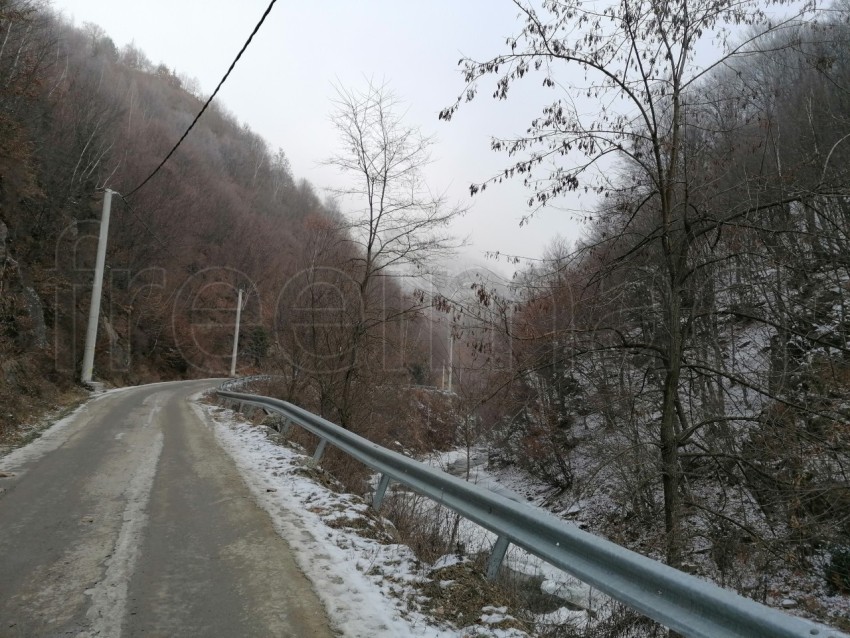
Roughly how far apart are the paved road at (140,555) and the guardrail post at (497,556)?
117 centimetres

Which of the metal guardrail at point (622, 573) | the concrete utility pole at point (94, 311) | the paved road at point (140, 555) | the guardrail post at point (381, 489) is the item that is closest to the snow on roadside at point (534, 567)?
the metal guardrail at point (622, 573)

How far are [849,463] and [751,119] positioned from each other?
3659 millimetres

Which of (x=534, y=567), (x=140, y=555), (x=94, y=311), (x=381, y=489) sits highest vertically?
(x=94, y=311)

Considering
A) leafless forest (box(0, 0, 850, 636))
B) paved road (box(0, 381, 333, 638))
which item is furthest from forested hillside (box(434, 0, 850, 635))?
paved road (box(0, 381, 333, 638))

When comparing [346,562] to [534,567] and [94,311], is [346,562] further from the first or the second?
[94,311]

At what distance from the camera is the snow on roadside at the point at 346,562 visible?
125 inches

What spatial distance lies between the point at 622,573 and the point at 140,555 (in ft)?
11.3

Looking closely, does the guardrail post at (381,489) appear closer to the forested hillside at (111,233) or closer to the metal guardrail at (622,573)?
the metal guardrail at (622,573)

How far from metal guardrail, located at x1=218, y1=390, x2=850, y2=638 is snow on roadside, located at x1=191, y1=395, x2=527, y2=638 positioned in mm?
549

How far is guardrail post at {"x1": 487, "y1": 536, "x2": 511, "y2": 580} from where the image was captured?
359 centimetres

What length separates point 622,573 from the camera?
2.62 m

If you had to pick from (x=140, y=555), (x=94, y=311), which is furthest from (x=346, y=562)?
(x=94, y=311)

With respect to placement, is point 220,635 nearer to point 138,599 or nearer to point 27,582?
point 138,599

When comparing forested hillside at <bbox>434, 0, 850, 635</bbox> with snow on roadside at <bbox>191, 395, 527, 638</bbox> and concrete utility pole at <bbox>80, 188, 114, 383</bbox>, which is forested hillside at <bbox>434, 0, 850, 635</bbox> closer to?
snow on roadside at <bbox>191, 395, 527, 638</bbox>
